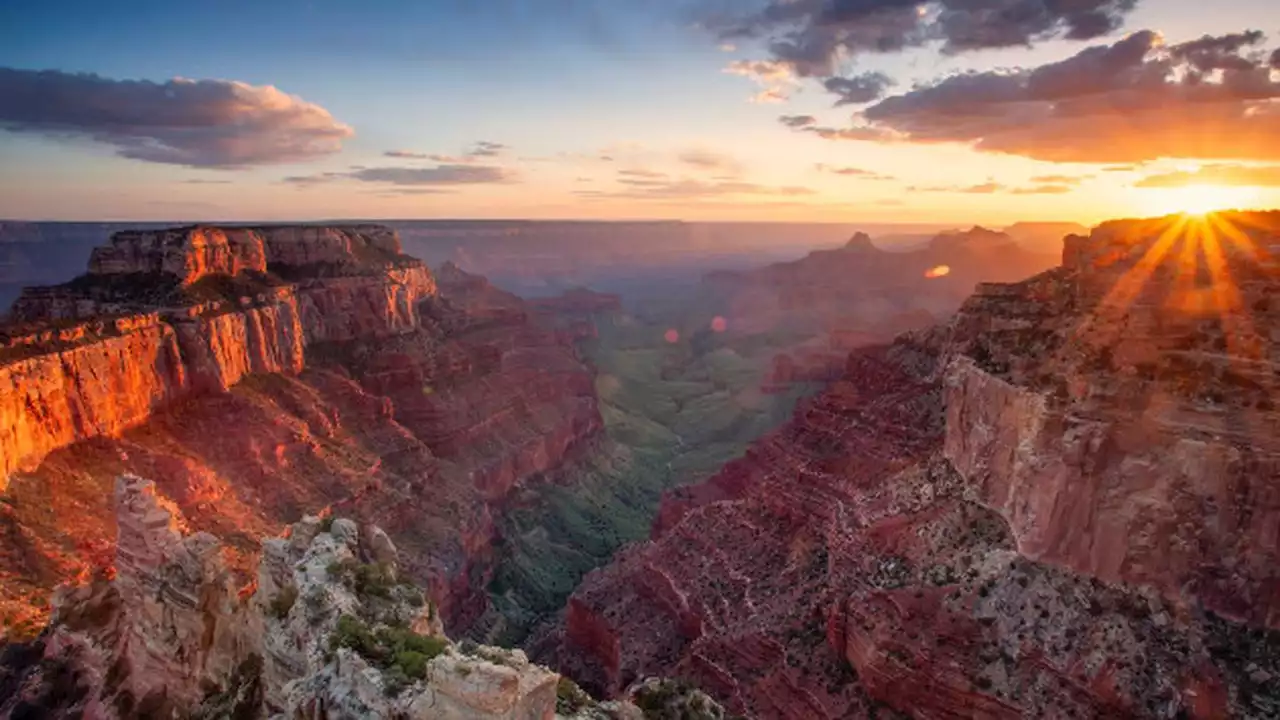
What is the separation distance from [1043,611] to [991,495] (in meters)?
6.75

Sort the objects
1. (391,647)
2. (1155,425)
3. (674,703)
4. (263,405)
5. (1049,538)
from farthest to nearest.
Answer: (263,405) → (1049,538) → (1155,425) → (674,703) → (391,647)

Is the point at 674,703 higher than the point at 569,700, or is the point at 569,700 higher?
the point at 569,700

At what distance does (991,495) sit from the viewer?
36.3 meters

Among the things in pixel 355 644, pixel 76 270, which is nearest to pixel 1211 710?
pixel 355 644

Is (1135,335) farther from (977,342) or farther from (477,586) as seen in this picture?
(477,586)

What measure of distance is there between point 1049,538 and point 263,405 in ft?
172

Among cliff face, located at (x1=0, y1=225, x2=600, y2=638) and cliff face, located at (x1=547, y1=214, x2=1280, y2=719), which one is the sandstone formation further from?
cliff face, located at (x1=547, y1=214, x2=1280, y2=719)

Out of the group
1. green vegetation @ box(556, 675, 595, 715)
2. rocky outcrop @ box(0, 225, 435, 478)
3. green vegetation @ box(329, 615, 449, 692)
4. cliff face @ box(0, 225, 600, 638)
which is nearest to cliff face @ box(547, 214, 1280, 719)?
green vegetation @ box(556, 675, 595, 715)

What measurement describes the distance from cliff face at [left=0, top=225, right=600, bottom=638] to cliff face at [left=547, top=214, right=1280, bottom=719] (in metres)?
22.6

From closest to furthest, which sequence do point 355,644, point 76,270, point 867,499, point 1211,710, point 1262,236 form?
point 355,644 → point 1211,710 → point 1262,236 → point 867,499 → point 76,270

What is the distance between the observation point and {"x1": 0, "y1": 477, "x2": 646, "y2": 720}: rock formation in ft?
51.6

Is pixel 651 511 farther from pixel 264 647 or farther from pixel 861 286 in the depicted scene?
pixel 861 286

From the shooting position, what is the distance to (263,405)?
2354 inches

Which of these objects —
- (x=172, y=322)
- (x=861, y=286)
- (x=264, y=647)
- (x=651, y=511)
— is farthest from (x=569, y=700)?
(x=861, y=286)
